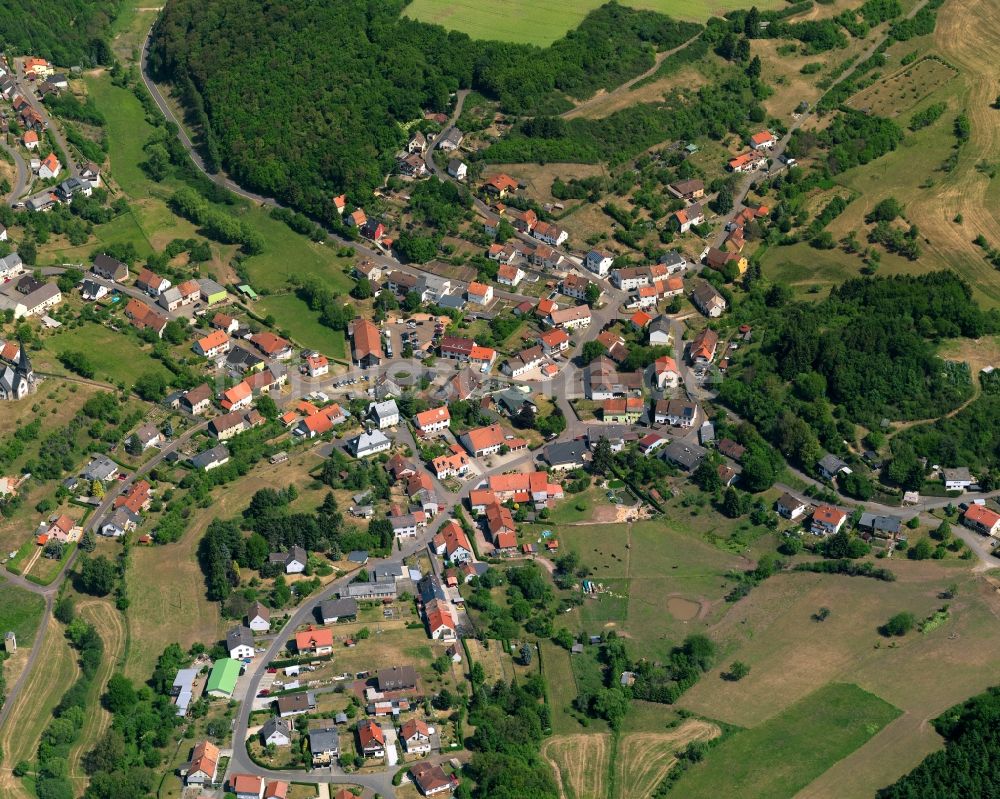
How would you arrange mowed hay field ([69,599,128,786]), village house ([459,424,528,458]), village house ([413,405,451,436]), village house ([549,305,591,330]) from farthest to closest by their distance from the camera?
village house ([549,305,591,330]) < village house ([413,405,451,436]) < village house ([459,424,528,458]) < mowed hay field ([69,599,128,786])

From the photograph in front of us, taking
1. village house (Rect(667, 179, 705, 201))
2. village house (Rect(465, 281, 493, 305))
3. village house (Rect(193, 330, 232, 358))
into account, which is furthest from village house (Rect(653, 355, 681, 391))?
village house (Rect(193, 330, 232, 358))

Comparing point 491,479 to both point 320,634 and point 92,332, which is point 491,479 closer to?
point 320,634

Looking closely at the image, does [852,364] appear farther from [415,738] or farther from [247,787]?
[247,787]

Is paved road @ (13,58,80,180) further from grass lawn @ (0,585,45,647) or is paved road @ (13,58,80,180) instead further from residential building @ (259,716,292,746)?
residential building @ (259,716,292,746)

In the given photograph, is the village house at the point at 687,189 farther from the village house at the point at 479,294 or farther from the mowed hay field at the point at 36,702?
the mowed hay field at the point at 36,702

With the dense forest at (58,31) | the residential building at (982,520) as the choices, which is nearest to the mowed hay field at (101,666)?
the residential building at (982,520)

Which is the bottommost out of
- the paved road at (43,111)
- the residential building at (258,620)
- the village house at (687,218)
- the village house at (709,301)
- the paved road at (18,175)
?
the residential building at (258,620)
